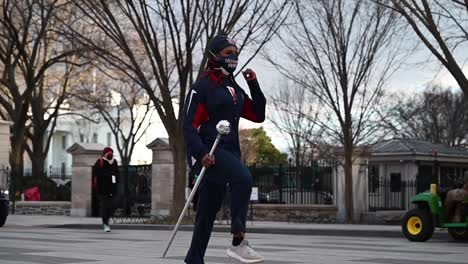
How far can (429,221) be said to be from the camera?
1445 cm

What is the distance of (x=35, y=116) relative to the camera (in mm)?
39125

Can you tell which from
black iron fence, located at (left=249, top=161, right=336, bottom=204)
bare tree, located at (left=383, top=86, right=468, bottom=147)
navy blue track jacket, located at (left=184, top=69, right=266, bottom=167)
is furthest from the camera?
bare tree, located at (left=383, top=86, right=468, bottom=147)

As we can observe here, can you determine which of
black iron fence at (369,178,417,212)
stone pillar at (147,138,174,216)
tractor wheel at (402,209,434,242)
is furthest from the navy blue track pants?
stone pillar at (147,138,174,216)

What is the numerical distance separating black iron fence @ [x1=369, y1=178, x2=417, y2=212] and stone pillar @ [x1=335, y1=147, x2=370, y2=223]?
0.51 meters

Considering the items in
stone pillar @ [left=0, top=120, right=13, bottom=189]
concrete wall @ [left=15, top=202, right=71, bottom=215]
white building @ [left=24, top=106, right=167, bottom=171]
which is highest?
white building @ [left=24, top=106, right=167, bottom=171]

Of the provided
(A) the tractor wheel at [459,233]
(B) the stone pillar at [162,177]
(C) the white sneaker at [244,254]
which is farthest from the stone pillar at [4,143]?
(C) the white sneaker at [244,254]

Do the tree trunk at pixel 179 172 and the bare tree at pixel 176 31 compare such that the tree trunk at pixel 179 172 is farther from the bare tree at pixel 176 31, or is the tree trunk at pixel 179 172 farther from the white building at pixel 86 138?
the white building at pixel 86 138

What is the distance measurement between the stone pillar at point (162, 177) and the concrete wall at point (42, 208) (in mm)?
4176

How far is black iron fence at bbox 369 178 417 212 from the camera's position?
24.2 metres

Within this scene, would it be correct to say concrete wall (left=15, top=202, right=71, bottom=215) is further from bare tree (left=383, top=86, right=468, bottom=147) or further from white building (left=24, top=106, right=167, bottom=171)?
white building (left=24, top=106, right=167, bottom=171)

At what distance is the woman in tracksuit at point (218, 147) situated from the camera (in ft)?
21.3

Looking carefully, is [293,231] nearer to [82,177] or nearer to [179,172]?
[179,172]

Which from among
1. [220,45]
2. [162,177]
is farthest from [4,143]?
[220,45]

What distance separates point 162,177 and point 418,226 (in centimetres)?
1277
